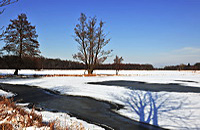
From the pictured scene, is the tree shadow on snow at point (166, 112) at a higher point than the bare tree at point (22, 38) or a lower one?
lower

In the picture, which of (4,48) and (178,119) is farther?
(4,48)

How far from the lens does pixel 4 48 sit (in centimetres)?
2239

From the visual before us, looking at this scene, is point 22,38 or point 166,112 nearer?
point 166,112

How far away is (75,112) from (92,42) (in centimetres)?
2208

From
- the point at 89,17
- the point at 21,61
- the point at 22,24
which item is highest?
the point at 89,17

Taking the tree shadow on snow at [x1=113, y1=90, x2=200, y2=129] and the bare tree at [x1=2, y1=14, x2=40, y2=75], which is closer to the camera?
the tree shadow on snow at [x1=113, y1=90, x2=200, y2=129]

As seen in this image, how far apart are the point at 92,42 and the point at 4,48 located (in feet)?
50.2

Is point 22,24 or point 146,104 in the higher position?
point 22,24

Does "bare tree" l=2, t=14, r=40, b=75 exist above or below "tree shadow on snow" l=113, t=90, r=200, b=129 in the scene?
above

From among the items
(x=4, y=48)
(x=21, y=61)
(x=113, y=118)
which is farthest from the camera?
(x=21, y=61)

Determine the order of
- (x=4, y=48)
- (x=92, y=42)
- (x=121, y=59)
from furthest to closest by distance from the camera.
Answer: (x=121, y=59) → (x=92, y=42) → (x=4, y=48)

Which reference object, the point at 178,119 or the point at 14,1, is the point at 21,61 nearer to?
the point at 14,1

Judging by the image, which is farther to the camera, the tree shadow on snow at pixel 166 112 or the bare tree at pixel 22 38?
the bare tree at pixel 22 38

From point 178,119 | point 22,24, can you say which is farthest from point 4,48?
point 178,119
